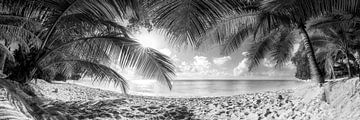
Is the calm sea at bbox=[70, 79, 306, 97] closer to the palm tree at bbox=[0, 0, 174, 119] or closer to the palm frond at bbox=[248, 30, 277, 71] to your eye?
the palm tree at bbox=[0, 0, 174, 119]

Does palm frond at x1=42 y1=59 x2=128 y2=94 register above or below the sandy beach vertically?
above

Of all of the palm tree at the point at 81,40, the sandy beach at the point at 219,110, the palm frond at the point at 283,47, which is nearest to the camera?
the palm tree at the point at 81,40

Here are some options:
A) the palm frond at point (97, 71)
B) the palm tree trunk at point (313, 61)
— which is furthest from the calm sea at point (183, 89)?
the palm tree trunk at point (313, 61)

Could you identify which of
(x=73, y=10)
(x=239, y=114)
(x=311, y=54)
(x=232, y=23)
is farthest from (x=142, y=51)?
(x=311, y=54)

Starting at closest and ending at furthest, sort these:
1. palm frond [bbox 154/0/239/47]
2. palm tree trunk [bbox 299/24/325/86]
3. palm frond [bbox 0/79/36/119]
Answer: palm frond [bbox 0/79/36/119] → palm frond [bbox 154/0/239/47] → palm tree trunk [bbox 299/24/325/86]

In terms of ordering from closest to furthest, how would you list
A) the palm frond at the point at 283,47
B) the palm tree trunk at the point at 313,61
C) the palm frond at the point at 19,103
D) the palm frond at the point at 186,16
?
the palm frond at the point at 19,103
the palm frond at the point at 186,16
the palm tree trunk at the point at 313,61
the palm frond at the point at 283,47

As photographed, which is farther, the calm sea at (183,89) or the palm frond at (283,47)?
the calm sea at (183,89)

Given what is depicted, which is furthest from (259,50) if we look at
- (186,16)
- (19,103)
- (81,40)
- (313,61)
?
(19,103)

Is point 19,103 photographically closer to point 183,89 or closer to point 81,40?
point 81,40

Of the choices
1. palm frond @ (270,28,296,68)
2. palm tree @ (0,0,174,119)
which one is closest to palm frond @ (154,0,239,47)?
palm tree @ (0,0,174,119)

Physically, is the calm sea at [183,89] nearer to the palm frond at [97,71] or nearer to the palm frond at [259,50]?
the palm frond at [97,71]

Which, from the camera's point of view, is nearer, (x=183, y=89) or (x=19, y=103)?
(x=19, y=103)

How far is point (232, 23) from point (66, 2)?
9.77ft

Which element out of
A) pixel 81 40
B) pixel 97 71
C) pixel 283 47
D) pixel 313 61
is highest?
pixel 283 47
